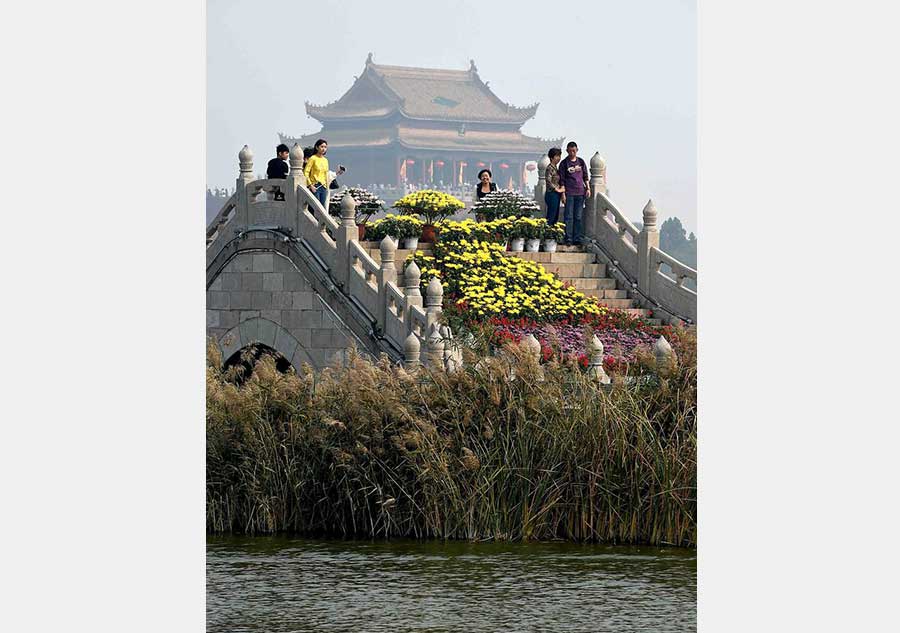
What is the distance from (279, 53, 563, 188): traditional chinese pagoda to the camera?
33.3 m

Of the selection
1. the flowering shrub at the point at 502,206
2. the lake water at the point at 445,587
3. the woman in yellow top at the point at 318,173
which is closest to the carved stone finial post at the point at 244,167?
the woman in yellow top at the point at 318,173

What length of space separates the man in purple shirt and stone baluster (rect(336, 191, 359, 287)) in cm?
319

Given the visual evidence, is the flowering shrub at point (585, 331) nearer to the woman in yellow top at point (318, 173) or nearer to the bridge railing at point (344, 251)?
the bridge railing at point (344, 251)

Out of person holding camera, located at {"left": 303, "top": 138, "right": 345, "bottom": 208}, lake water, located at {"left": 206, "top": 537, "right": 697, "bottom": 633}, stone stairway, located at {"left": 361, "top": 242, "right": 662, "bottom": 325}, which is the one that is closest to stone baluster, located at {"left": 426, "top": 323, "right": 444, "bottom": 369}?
lake water, located at {"left": 206, "top": 537, "right": 697, "bottom": 633}

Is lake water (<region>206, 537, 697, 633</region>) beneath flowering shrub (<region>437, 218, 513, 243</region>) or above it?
beneath

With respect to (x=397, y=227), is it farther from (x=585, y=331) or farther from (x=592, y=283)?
(x=585, y=331)

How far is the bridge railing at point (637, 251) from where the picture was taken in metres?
17.2

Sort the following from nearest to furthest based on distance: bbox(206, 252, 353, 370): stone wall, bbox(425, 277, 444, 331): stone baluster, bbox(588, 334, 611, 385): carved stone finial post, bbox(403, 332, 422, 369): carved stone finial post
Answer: bbox(588, 334, 611, 385): carved stone finial post → bbox(403, 332, 422, 369): carved stone finial post → bbox(425, 277, 444, 331): stone baluster → bbox(206, 252, 353, 370): stone wall

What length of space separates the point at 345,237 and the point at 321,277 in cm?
49

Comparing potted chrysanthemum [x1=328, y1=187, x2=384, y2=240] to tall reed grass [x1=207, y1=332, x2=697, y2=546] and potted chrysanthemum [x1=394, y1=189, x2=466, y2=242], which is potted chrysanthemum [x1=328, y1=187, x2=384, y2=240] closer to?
potted chrysanthemum [x1=394, y1=189, x2=466, y2=242]

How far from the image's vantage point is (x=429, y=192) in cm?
1773

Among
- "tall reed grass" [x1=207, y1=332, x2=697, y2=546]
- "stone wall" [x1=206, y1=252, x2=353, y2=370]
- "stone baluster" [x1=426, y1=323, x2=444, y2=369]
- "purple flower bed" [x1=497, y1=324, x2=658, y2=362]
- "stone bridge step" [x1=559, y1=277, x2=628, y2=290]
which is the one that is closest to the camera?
"tall reed grass" [x1=207, y1=332, x2=697, y2=546]

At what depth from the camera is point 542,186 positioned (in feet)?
61.7

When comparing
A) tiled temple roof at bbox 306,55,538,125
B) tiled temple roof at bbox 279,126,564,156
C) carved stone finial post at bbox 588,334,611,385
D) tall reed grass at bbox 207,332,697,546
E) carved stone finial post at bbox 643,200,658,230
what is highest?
tiled temple roof at bbox 306,55,538,125
